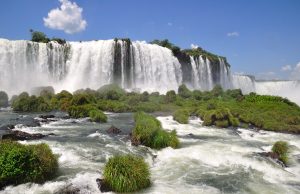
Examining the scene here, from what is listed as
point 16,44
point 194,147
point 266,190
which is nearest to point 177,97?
point 16,44

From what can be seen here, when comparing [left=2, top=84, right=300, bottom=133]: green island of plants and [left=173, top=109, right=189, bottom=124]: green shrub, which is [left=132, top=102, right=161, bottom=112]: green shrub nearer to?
[left=2, top=84, right=300, bottom=133]: green island of plants

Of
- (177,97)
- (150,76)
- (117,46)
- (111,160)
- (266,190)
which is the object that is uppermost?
(117,46)

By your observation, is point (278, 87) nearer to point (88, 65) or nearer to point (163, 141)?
point (88, 65)

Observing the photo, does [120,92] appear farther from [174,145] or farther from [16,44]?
[174,145]

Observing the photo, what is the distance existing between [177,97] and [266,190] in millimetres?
38665

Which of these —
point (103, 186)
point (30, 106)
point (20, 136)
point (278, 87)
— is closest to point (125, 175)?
point (103, 186)

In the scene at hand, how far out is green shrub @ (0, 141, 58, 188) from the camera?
542 inches

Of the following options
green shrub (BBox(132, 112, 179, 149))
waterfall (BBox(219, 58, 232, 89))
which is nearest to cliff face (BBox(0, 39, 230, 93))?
waterfall (BBox(219, 58, 232, 89))

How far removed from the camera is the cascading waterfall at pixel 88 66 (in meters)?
58.2

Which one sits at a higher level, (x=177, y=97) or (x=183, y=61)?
(x=183, y=61)

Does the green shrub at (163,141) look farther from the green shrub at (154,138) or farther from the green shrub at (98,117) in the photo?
the green shrub at (98,117)

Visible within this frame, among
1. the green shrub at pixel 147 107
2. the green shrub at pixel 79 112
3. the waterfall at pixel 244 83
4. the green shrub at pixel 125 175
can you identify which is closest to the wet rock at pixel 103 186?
the green shrub at pixel 125 175

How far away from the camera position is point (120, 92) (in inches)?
2132

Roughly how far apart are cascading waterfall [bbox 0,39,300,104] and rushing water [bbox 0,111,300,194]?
109ft
